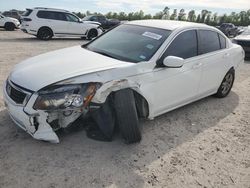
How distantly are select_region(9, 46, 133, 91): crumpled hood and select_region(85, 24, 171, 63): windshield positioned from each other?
26cm

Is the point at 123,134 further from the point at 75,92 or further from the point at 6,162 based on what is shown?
the point at 6,162

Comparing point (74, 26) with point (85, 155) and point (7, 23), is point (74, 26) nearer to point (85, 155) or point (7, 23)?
point (7, 23)

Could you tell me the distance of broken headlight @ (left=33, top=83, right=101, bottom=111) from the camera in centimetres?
338

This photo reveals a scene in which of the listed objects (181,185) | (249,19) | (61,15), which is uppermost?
(181,185)

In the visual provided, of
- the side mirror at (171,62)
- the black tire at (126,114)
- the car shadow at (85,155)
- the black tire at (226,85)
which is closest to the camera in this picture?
the car shadow at (85,155)

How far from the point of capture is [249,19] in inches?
2235

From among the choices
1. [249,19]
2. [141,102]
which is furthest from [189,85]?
[249,19]

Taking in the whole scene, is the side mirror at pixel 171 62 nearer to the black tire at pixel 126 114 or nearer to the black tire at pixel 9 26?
the black tire at pixel 126 114

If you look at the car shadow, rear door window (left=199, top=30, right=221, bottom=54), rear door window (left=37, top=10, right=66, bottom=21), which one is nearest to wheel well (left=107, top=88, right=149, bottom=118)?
the car shadow

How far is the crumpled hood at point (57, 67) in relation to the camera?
3520mm

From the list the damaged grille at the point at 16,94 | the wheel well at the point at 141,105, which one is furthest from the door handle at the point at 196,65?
the damaged grille at the point at 16,94

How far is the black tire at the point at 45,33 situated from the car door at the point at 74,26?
Answer: 1257mm

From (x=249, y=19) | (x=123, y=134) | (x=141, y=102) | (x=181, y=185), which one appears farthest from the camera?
(x=249, y=19)

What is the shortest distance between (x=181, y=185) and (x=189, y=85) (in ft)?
6.74
